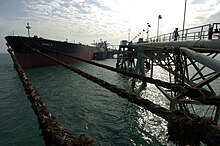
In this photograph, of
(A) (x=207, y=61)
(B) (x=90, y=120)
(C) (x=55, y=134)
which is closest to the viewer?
(C) (x=55, y=134)

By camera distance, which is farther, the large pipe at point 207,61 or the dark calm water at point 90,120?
the dark calm water at point 90,120

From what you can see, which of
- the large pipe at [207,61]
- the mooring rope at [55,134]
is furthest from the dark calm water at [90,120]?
the mooring rope at [55,134]

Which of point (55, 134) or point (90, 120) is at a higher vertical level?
point (55, 134)

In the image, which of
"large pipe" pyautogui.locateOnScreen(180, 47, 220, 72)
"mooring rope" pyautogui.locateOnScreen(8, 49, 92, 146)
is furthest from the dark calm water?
"mooring rope" pyautogui.locateOnScreen(8, 49, 92, 146)

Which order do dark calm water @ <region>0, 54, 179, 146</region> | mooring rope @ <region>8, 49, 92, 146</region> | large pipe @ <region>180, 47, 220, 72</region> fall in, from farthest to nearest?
dark calm water @ <region>0, 54, 179, 146</region>
large pipe @ <region>180, 47, 220, 72</region>
mooring rope @ <region>8, 49, 92, 146</region>

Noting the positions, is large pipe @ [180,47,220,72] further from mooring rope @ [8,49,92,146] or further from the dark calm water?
mooring rope @ [8,49,92,146]

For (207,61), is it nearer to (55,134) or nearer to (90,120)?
(55,134)

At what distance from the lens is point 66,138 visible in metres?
2.37

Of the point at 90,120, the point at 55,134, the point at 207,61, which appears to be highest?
the point at 207,61

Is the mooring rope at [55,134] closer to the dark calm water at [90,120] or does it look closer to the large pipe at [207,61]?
the large pipe at [207,61]

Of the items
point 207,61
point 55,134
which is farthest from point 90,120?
point 55,134

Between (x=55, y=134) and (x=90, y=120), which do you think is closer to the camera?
(x=55, y=134)

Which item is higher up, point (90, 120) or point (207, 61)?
point (207, 61)

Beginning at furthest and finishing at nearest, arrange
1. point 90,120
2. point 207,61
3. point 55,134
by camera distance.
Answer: point 90,120, point 207,61, point 55,134
